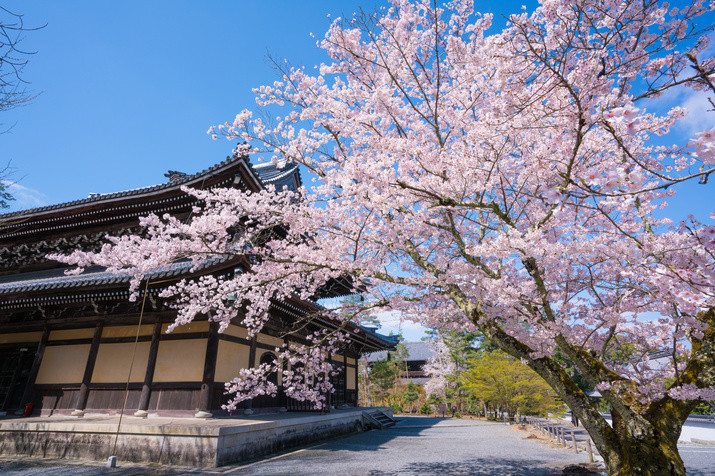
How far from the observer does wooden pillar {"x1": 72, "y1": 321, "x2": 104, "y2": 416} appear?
376 inches

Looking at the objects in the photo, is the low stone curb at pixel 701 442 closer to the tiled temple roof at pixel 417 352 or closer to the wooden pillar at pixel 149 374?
the wooden pillar at pixel 149 374

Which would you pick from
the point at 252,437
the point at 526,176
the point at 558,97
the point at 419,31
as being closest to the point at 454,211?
the point at 526,176

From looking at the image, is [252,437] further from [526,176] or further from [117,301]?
[526,176]

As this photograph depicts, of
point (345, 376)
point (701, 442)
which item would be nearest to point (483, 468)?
point (345, 376)

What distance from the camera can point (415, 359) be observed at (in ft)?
132

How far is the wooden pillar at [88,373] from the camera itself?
9.54m

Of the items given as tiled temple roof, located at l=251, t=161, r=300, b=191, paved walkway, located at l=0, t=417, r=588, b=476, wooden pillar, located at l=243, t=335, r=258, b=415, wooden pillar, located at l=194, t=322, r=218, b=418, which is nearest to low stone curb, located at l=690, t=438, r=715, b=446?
paved walkway, located at l=0, t=417, r=588, b=476

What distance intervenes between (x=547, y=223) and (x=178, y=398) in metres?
9.25

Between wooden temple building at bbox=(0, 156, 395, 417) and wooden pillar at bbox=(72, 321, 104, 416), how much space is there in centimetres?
3

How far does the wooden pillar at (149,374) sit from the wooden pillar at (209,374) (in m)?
1.57

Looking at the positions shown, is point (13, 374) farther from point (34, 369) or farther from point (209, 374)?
point (209, 374)

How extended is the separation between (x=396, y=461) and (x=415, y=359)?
33435mm

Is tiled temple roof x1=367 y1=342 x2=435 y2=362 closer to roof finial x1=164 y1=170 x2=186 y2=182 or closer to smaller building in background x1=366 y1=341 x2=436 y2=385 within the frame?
smaller building in background x1=366 y1=341 x2=436 y2=385

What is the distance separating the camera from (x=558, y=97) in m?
4.74
